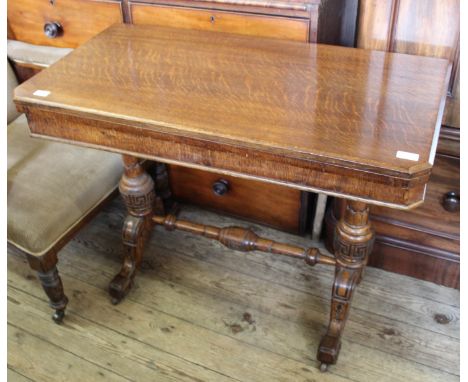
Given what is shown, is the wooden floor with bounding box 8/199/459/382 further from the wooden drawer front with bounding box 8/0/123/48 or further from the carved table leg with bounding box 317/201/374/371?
the wooden drawer front with bounding box 8/0/123/48

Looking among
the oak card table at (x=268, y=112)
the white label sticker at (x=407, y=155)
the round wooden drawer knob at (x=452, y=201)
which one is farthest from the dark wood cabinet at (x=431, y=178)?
the white label sticker at (x=407, y=155)

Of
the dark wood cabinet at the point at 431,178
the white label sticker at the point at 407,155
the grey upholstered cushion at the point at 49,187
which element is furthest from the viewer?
the grey upholstered cushion at the point at 49,187

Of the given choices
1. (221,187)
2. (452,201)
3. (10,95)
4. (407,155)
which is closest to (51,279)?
(221,187)

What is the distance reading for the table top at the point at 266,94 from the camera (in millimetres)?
984

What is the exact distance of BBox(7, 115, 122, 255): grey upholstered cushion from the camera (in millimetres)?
1411

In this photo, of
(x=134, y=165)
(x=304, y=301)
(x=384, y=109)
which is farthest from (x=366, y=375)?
(x=134, y=165)

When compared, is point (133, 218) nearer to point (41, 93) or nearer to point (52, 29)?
point (41, 93)

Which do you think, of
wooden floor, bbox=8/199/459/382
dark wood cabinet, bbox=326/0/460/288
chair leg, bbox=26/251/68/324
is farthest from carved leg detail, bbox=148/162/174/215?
dark wood cabinet, bbox=326/0/460/288

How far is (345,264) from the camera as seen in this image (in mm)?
1348

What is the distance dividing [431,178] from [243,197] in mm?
634

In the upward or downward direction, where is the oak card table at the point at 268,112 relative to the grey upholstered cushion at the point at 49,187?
upward

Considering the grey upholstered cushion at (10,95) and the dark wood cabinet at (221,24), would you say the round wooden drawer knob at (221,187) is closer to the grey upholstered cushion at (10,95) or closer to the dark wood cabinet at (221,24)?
the dark wood cabinet at (221,24)

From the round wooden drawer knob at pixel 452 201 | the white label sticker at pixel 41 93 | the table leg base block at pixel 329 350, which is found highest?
the white label sticker at pixel 41 93

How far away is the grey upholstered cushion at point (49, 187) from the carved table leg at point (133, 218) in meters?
0.10
